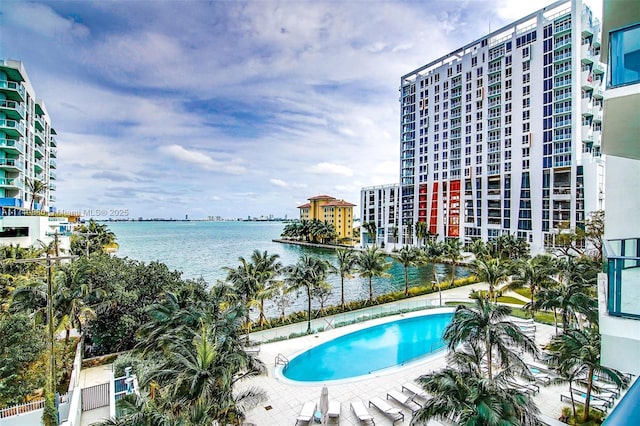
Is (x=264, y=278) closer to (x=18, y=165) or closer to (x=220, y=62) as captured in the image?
(x=220, y=62)

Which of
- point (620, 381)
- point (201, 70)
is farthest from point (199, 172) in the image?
point (620, 381)

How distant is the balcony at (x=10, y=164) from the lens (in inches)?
1443

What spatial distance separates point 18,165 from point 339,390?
141 feet

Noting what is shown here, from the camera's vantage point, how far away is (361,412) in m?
12.1

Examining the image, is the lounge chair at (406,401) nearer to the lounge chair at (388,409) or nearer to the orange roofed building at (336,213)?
the lounge chair at (388,409)

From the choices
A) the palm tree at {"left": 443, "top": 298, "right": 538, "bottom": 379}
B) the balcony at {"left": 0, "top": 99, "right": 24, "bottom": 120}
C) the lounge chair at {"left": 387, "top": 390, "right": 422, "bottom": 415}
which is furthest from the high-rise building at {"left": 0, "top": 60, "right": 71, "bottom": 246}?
the palm tree at {"left": 443, "top": 298, "right": 538, "bottom": 379}

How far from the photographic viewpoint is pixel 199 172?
→ 70312 mm

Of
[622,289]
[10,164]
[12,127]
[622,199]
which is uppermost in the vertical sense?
[12,127]

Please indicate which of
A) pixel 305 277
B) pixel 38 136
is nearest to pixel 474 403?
pixel 305 277

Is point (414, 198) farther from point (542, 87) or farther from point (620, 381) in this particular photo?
point (620, 381)

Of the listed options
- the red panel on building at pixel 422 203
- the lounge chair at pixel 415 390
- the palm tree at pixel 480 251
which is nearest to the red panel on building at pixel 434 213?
the red panel on building at pixel 422 203

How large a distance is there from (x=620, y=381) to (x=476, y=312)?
3.89m

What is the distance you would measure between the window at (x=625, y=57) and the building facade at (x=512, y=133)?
2030 inches

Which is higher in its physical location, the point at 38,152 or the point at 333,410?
the point at 38,152
